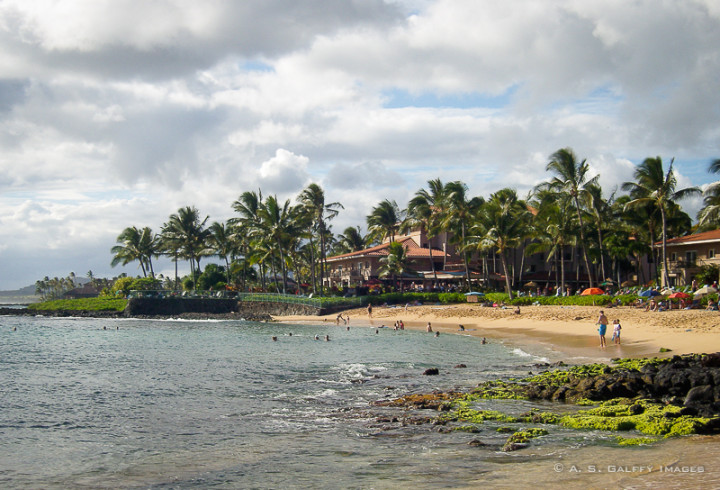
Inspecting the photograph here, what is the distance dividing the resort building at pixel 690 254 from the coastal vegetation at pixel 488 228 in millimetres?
1370

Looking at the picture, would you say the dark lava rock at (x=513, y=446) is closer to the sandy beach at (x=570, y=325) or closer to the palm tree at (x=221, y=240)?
the sandy beach at (x=570, y=325)

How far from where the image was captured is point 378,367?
25.2 meters

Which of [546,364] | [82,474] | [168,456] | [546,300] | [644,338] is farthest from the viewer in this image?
[546,300]

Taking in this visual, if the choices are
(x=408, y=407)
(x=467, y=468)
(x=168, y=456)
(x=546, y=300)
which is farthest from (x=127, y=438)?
(x=546, y=300)

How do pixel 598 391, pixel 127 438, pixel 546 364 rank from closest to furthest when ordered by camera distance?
pixel 127 438, pixel 598 391, pixel 546 364

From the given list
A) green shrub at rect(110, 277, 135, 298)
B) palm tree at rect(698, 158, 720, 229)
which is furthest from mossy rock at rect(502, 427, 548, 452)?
green shrub at rect(110, 277, 135, 298)

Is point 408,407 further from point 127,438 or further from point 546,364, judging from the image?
point 546,364

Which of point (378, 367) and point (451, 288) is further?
point (451, 288)

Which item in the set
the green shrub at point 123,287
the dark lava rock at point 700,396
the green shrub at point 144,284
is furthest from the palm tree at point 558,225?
the green shrub at point 123,287

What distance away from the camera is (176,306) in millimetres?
73750

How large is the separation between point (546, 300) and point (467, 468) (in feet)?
126

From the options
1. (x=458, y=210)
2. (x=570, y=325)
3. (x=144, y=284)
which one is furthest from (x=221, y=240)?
(x=570, y=325)

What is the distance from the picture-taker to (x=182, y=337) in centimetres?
4338

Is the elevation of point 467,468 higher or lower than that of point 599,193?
lower
